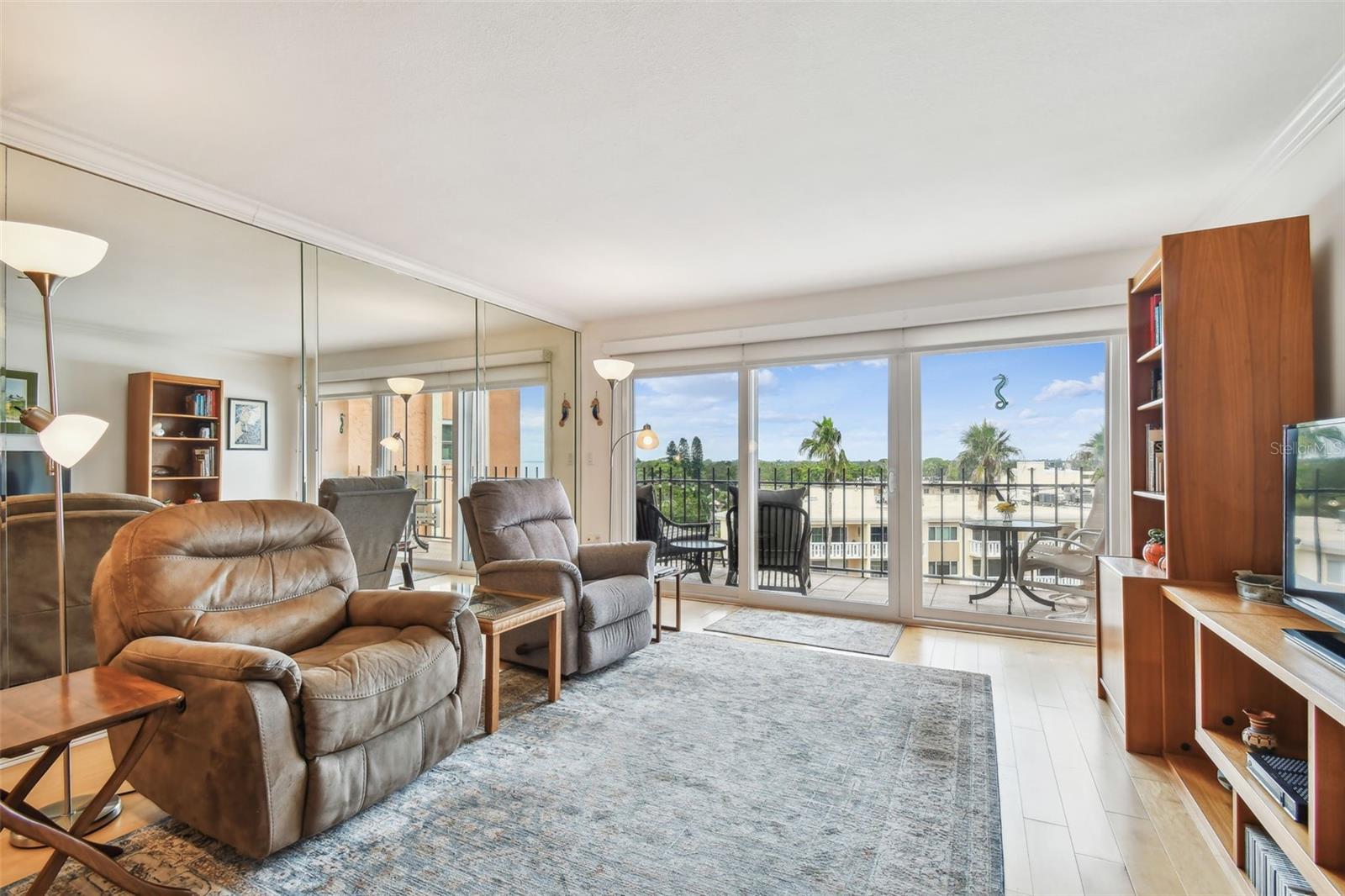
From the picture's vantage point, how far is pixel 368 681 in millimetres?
1903

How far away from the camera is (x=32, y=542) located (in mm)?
2344

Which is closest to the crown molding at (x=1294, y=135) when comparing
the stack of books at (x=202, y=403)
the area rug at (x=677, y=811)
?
the area rug at (x=677, y=811)

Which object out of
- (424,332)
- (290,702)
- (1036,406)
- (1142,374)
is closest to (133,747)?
(290,702)

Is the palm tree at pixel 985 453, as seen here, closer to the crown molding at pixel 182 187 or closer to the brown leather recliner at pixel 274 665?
the brown leather recliner at pixel 274 665

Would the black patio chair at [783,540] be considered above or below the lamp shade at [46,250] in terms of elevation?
below

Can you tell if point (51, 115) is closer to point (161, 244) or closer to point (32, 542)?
point (161, 244)

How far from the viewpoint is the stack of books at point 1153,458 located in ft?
9.21

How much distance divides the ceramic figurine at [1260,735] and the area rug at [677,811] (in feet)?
2.45

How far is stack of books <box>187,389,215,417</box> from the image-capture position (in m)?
2.82

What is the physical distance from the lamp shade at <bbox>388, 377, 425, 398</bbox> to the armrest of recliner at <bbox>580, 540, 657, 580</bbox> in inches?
60.3

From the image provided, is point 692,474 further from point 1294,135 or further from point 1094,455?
point 1294,135

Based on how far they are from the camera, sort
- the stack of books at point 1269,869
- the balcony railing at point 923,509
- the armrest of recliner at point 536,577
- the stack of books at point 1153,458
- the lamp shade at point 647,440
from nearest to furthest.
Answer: the stack of books at point 1269,869 < the stack of books at point 1153,458 < the armrest of recliner at point 536,577 < the balcony railing at point 923,509 < the lamp shade at point 647,440

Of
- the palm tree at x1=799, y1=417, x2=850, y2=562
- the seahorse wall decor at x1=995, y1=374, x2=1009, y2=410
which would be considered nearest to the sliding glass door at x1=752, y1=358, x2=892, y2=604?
the palm tree at x1=799, y1=417, x2=850, y2=562

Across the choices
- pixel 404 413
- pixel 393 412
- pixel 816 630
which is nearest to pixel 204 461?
pixel 393 412
